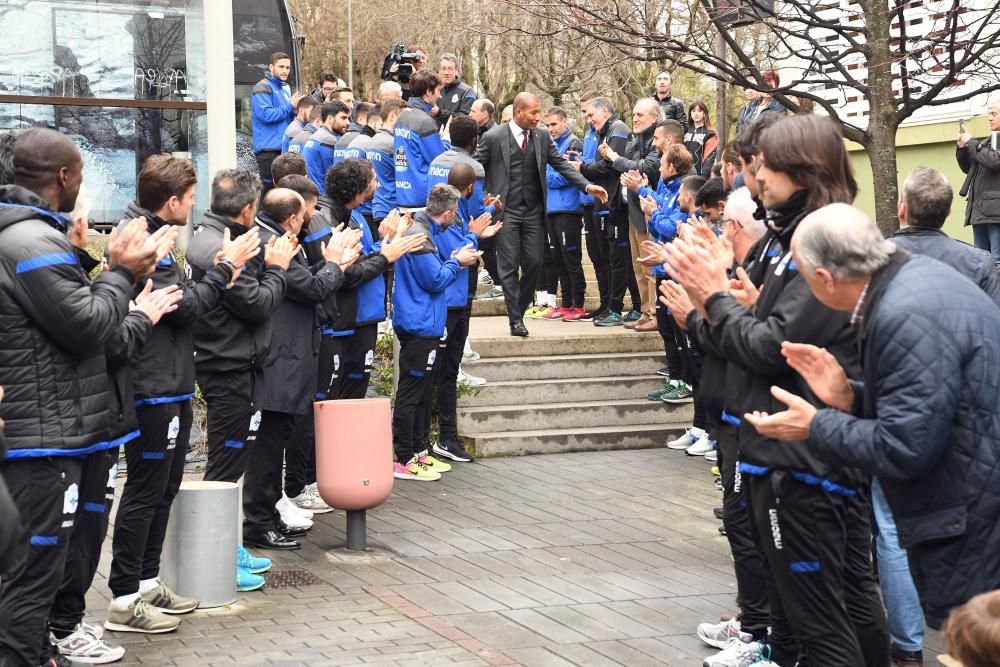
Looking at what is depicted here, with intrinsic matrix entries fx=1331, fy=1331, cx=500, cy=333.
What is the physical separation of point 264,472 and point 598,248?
6.83 meters

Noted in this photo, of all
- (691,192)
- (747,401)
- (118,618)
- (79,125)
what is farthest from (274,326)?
(79,125)

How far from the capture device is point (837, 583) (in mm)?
4832

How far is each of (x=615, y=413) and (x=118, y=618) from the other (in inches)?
245

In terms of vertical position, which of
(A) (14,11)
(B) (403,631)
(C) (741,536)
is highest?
(A) (14,11)

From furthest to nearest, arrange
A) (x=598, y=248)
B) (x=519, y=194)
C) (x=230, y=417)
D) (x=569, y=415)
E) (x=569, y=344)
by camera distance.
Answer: (x=598, y=248) → (x=519, y=194) → (x=569, y=344) → (x=569, y=415) → (x=230, y=417)

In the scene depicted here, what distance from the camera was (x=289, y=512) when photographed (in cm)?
888

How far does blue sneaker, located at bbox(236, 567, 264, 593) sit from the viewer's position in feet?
24.7

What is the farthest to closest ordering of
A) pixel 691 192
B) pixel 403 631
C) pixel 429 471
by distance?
pixel 429 471 < pixel 691 192 < pixel 403 631

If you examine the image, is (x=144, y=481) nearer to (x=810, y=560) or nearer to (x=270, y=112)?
(x=810, y=560)

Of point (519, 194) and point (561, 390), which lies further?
point (519, 194)

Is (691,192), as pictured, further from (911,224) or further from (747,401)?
(747,401)

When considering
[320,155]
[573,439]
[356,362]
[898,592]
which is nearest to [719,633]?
[898,592]

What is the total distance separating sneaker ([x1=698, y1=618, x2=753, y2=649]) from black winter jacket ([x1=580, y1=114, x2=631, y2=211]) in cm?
743

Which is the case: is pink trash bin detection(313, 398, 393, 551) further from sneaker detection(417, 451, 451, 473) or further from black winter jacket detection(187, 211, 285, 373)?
sneaker detection(417, 451, 451, 473)
